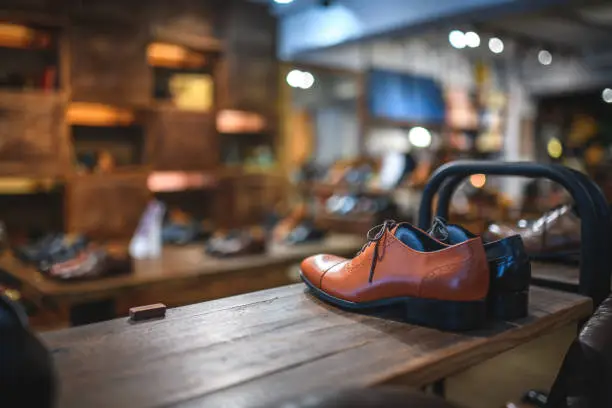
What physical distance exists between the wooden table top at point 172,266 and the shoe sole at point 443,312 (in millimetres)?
1765

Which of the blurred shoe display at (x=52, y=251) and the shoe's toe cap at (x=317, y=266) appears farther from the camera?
the blurred shoe display at (x=52, y=251)

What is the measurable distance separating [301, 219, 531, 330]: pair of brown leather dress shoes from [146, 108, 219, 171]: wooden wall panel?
4.30 metres

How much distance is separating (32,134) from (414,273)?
162 inches

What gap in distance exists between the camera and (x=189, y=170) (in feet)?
18.0

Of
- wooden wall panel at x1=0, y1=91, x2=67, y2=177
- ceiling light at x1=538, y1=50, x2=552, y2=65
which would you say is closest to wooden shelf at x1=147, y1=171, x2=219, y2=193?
wooden wall panel at x1=0, y1=91, x2=67, y2=177

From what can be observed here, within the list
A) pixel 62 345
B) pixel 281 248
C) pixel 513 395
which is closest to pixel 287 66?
pixel 281 248

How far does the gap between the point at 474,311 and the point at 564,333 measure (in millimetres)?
615

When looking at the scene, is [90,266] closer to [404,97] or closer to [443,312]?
[443,312]

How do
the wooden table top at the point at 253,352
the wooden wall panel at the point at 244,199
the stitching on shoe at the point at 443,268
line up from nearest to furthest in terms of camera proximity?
1. the wooden table top at the point at 253,352
2. the stitching on shoe at the point at 443,268
3. the wooden wall panel at the point at 244,199

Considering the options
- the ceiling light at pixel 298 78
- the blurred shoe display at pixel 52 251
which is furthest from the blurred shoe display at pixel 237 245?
the ceiling light at pixel 298 78

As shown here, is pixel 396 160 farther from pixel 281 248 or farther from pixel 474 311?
pixel 474 311

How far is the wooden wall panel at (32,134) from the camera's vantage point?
4.32 metres

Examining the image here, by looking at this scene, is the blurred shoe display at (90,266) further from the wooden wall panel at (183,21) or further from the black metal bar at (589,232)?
the wooden wall panel at (183,21)

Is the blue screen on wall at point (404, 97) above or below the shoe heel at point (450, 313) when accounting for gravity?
above
